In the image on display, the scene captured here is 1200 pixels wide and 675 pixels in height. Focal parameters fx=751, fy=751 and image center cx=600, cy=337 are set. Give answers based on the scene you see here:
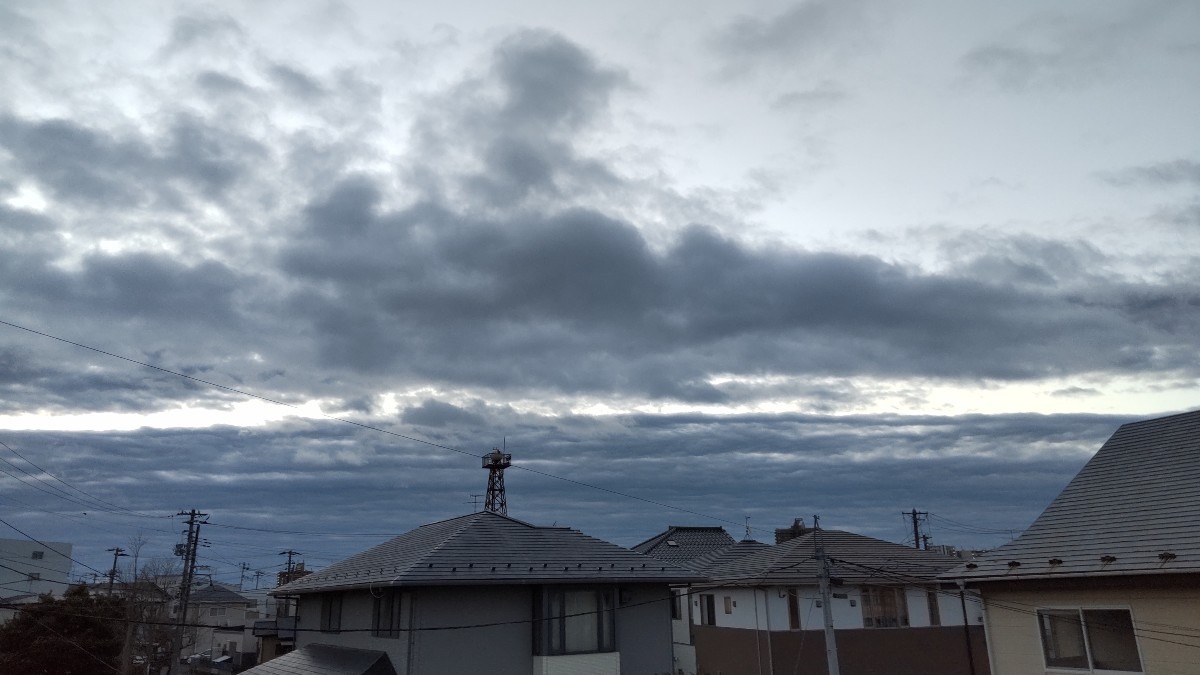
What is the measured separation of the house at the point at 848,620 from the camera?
32.0 metres

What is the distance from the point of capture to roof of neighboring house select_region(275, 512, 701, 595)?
21.0 metres

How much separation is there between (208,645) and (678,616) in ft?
226

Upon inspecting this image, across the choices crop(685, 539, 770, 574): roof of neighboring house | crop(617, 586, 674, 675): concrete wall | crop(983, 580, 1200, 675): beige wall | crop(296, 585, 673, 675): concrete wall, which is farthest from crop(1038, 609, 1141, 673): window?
crop(685, 539, 770, 574): roof of neighboring house

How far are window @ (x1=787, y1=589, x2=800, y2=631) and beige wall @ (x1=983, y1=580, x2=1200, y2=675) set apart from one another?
13408 mm

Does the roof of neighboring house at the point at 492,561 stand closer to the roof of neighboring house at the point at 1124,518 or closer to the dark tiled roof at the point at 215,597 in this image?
the roof of neighboring house at the point at 1124,518

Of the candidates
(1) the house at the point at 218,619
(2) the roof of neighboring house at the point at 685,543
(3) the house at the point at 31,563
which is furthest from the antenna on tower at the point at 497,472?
(3) the house at the point at 31,563

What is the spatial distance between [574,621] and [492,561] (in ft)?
10.3

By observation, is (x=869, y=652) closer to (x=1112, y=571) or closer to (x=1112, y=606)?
(x=1112, y=606)

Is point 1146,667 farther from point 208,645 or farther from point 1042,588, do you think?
point 208,645

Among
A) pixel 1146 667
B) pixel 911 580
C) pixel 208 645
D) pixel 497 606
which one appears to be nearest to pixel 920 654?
pixel 911 580

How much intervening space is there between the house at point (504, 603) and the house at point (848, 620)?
29.0ft

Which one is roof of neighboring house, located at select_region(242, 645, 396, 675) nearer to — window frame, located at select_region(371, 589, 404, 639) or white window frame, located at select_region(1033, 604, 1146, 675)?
window frame, located at select_region(371, 589, 404, 639)

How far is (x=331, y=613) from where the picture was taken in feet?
86.4

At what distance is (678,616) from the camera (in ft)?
140
